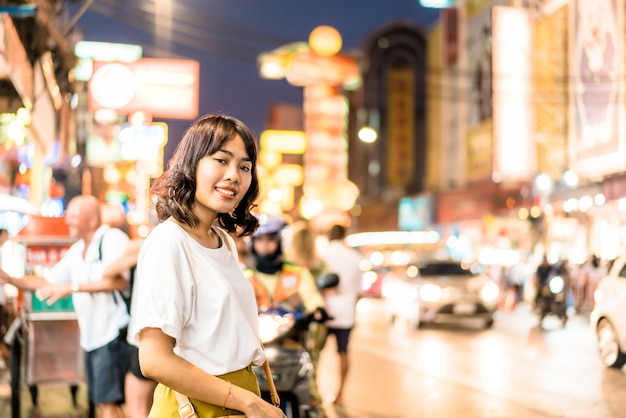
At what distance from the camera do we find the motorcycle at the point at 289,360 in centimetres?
579

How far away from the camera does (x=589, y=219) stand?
3023 cm

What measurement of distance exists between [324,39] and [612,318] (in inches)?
1572

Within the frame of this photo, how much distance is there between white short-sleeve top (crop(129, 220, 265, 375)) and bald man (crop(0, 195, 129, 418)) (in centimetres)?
352

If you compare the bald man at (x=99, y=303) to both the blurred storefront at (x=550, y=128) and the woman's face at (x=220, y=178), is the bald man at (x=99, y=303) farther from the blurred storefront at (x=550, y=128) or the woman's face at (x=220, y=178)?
the blurred storefront at (x=550, y=128)

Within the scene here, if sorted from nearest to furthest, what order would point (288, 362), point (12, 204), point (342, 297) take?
point (288, 362)
point (342, 297)
point (12, 204)

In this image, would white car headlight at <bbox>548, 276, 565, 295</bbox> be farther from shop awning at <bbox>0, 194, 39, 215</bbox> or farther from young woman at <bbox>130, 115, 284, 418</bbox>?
young woman at <bbox>130, 115, 284, 418</bbox>

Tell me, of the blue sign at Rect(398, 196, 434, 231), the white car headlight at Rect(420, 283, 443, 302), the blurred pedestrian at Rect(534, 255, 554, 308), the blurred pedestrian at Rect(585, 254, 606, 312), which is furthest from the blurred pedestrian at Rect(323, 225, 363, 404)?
→ the blue sign at Rect(398, 196, 434, 231)

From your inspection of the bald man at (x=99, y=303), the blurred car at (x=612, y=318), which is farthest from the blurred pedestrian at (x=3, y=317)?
the blurred car at (x=612, y=318)

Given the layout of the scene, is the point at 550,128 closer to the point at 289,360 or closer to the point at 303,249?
the point at 303,249

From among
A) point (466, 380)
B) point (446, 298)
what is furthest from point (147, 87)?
point (466, 380)

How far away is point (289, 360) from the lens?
583cm

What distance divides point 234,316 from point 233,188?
383 mm

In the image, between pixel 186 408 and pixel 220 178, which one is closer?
pixel 186 408

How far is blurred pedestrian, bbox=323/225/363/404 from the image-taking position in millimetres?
9133
